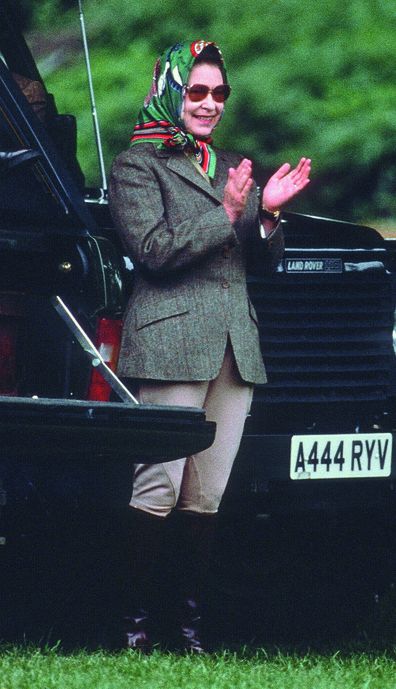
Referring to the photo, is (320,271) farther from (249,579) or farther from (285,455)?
(249,579)

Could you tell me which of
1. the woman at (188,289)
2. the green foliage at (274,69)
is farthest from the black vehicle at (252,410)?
the green foliage at (274,69)

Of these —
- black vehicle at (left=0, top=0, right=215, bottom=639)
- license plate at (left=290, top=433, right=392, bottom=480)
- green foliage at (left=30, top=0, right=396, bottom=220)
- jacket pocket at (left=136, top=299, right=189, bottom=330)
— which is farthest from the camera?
green foliage at (left=30, top=0, right=396, bottom=220)

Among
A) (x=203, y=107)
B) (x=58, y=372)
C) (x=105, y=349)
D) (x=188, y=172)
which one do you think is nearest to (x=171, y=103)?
(x=203, y=107)

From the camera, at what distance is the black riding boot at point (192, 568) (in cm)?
460

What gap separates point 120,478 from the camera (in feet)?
14.6

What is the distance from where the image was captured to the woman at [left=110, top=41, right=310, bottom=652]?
443cm

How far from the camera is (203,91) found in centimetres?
450

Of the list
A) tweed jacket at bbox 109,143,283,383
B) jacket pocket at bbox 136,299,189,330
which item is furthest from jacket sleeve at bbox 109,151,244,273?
jacket pocket at bbox 136,299,189,330

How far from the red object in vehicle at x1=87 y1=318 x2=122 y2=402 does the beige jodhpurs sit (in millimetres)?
116

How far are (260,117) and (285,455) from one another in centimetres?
364

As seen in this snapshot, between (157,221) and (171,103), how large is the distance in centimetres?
34

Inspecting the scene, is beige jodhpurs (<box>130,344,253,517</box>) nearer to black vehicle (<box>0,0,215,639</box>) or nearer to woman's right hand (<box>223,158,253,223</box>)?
black vehicle (<box>0,0,215,639</box>)

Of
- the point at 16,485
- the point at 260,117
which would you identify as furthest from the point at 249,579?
the point at 260,117

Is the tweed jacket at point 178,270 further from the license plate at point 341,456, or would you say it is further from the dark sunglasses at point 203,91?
the license plate at point 341,456
